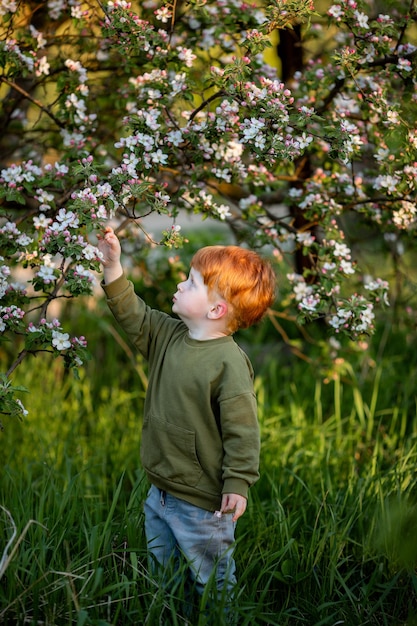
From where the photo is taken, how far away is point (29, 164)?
2.36 meters

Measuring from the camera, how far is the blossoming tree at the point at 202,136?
2.12m

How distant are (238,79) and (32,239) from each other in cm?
77

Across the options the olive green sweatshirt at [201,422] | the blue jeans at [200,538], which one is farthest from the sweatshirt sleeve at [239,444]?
the blue jeans at [200,538]

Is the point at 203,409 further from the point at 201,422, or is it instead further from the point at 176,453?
the point at 176,453

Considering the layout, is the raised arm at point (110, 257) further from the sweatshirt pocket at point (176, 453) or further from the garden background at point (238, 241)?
the sweatshirt pocket at point (176, 453)

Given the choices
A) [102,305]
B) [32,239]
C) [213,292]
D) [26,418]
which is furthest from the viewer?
[102,305]

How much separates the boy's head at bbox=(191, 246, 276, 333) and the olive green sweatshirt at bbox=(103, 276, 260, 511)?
0.09 metres

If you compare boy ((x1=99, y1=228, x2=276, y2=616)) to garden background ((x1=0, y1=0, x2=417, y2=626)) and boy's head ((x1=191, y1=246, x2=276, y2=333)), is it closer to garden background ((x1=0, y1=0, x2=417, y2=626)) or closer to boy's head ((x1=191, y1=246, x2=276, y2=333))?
boy's head ((x1=191, y1=246, x2=276, y2=333))

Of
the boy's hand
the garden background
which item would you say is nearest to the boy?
the boy's hand

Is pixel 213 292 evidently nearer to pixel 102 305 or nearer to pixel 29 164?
pixel 29 164

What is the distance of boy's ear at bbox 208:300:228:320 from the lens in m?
2.05

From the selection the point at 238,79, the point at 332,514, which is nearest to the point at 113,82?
the point at 238,79

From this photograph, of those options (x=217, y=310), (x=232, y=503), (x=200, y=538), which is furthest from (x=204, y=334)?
(x=200, y=538)

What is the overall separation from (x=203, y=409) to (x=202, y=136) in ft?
3.09
